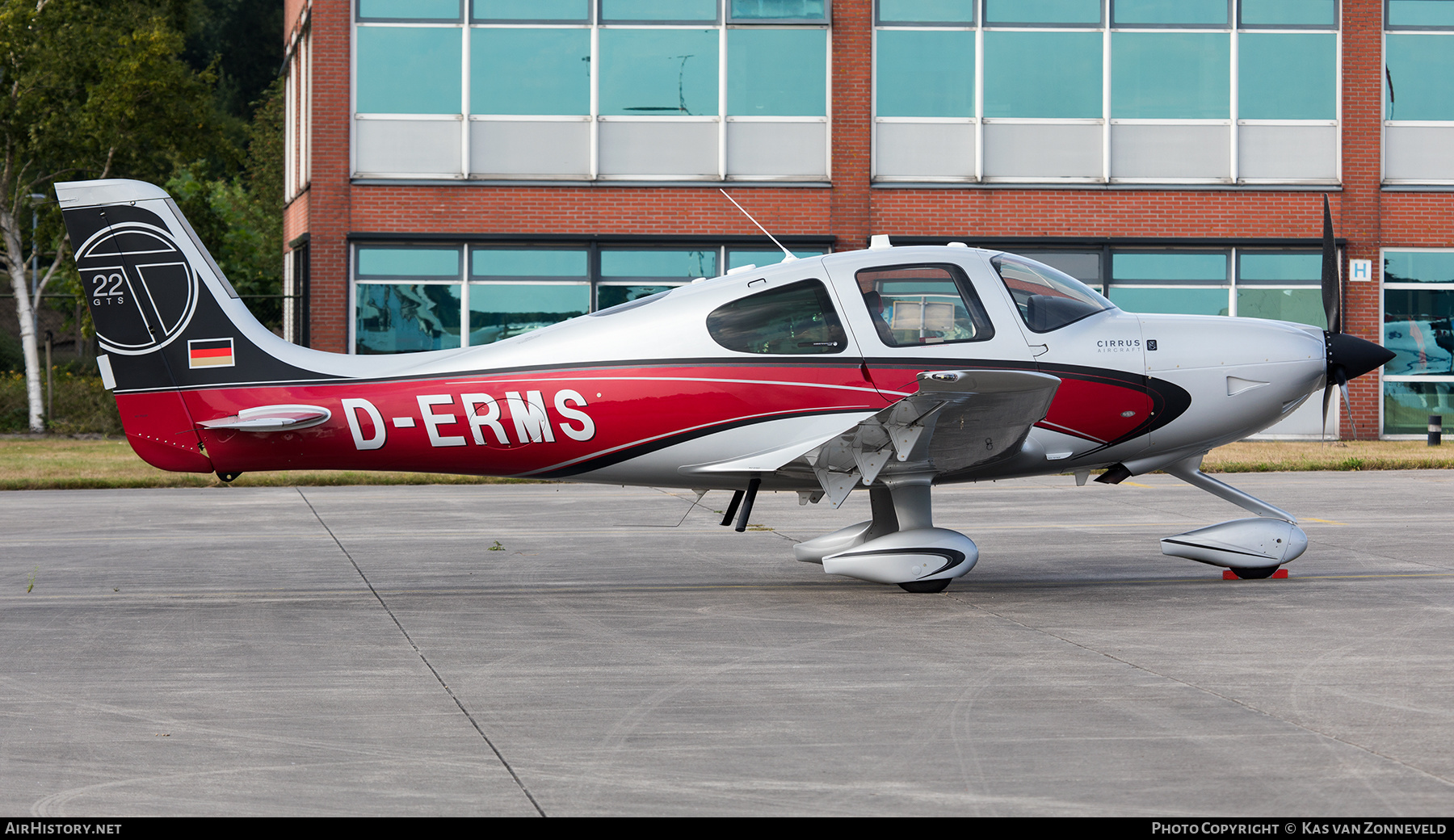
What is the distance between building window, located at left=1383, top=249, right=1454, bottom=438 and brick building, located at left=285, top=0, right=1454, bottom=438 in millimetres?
52

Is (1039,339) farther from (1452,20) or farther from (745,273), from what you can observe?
(1452,20)

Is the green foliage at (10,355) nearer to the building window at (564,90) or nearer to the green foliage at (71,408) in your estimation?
the green foliage at (71,408)

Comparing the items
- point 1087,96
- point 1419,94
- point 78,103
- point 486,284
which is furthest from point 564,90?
point 1419,94

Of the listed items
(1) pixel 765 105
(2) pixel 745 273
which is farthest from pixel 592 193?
(2) pixel 745 273

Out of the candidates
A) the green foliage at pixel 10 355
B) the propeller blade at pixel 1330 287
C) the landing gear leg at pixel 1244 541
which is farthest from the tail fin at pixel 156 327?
the green foliage at pixel 10 355

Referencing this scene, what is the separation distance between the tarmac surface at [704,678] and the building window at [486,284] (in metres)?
11.8

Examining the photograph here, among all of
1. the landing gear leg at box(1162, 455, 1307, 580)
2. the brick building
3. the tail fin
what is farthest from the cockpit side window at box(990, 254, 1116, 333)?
the brick building

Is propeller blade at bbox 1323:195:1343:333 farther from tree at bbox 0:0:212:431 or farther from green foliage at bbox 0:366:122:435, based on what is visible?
green foliage at bbox 0:366:122:435

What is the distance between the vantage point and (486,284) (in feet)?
83.6

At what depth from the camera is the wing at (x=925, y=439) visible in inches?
356

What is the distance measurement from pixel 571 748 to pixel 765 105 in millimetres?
21050

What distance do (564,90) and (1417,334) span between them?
16687 millimetres

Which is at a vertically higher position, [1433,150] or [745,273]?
[1433,150]
